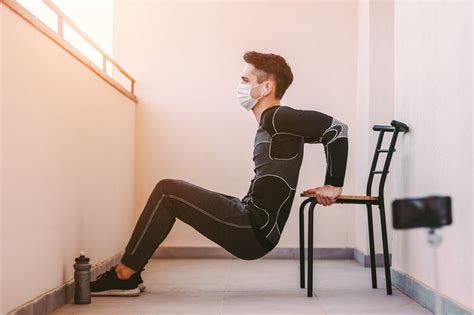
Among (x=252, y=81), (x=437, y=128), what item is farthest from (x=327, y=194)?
(x=252, y=81)

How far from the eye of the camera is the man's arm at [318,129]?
2.49m

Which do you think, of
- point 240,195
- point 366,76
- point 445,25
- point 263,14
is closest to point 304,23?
point 263,14

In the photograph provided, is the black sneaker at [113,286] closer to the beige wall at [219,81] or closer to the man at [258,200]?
the man at [258,200]

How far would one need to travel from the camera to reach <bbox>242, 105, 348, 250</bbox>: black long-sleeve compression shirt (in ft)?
8.19

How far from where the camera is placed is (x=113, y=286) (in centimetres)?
261

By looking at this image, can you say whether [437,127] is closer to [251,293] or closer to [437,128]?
[437,128]

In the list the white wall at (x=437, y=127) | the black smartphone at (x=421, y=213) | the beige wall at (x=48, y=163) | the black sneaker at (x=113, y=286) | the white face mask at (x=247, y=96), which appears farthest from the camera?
the white face mask at (x=247, y=96)

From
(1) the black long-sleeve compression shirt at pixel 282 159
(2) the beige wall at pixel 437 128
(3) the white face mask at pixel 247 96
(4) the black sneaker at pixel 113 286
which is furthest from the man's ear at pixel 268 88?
(4) the black sneaker at pixel 113 286

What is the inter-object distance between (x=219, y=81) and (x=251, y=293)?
198 centimetres

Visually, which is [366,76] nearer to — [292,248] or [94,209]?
[292,248]

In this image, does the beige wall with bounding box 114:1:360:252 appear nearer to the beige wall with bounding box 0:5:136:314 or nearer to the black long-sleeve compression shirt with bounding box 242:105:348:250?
the beige wall with bounding box 0:5:136:314

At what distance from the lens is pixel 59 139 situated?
2430 millimetres

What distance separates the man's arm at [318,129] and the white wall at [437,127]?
357mm

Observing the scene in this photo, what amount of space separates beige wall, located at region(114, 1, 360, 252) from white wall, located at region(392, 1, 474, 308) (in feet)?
4.36
